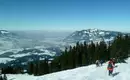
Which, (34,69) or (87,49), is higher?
(87,49)

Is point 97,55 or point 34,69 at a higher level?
point 97,55

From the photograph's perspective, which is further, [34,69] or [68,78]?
[34,69]

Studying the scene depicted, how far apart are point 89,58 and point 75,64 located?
820 centimetres

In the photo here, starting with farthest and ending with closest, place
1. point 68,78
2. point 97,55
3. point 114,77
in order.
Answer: point 97,55 → point 68,78 → point 114,77

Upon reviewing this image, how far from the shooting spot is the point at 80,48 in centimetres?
12950

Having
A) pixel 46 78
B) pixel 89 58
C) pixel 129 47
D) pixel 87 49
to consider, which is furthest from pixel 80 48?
pixel 46 78

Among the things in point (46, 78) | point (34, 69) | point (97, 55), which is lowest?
point (34, 69)

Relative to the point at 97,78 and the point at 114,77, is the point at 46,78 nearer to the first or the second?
the point at 97,78

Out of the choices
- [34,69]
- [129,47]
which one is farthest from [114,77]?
[34,69]

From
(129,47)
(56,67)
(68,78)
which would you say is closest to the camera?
(68,78)

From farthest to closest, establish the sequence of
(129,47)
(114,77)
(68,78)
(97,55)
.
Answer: (97,55) < (129,47) < (68,78) < (114,77)

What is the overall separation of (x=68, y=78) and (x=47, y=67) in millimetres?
92710

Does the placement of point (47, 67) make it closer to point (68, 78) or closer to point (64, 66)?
point (64, 66)

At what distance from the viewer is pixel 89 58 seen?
11656 centimetres
